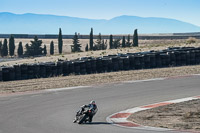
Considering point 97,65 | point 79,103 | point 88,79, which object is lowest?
point 79,103

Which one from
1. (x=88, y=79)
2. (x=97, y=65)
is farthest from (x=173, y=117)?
(x=97, y=65)

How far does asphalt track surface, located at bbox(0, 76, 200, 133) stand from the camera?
1272cm

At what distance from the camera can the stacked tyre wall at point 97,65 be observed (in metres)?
27.4

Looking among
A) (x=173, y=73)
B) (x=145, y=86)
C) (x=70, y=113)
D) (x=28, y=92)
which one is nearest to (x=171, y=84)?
(x=145, y=86)

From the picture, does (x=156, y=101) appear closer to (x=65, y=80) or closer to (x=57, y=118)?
(x=57, y=118)

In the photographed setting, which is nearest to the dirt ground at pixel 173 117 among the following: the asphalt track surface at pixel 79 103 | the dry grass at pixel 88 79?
the asphalt track surface at pixel 79 103

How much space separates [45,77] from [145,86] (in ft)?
25.5

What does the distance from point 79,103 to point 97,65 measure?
12.6 metres

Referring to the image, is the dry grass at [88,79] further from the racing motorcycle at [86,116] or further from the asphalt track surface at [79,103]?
the racing motorcycle at [86,116]

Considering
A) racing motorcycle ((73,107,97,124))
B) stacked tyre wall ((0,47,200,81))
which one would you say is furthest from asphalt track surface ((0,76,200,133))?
stacked tyre wall ((0,47,200,81))

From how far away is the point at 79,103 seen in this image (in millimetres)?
18188

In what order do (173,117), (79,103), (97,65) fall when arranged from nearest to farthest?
1. (173,117)
2. (79,103)
3. (97,65)

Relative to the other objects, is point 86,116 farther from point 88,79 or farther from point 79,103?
point 88,79

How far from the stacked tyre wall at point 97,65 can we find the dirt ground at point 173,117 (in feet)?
43.0
